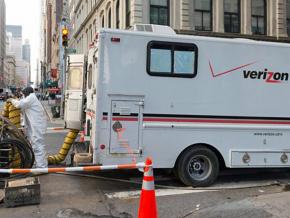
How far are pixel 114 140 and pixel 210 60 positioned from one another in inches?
91.9

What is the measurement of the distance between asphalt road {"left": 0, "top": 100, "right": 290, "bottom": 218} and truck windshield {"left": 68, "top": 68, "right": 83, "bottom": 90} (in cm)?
356

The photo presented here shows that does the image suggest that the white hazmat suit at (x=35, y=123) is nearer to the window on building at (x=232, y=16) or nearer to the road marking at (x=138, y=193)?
the road marking at (x=138, y=193)

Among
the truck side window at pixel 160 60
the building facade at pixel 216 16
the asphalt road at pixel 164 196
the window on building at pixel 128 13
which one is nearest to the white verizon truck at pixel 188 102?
→ the truck side window at pixel 160 60

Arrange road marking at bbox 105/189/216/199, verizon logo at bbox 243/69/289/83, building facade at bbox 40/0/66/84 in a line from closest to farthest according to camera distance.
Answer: road marking at bbox 105/189/216/199 < verizon logo at bbox 243/69/289/83 < building facade at bbox 40/0/66/84

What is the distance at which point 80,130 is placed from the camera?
995cm

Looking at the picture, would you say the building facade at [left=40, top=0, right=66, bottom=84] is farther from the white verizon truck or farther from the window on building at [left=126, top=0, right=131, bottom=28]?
the white verizon truck

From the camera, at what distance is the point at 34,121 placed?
871 cm

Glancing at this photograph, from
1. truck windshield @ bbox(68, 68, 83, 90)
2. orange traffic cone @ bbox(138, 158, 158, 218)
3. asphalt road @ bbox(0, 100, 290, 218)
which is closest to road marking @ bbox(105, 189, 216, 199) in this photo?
asphalt road @ bbox(0, 100, 290, 218)

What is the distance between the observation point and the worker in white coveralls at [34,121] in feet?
28.3

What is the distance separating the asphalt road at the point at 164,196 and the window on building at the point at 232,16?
20324mm

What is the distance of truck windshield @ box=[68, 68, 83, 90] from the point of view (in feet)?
37.7

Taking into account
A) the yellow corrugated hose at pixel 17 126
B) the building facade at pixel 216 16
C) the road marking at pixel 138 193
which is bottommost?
the road marking at pixel 138 193

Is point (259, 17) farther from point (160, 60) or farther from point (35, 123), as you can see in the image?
point (35, 123)

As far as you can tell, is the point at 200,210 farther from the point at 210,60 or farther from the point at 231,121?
the point at 210,60
